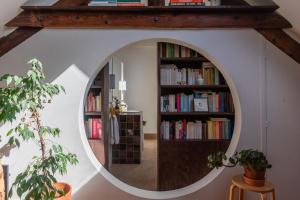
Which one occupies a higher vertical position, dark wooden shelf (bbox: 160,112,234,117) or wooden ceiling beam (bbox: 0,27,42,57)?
wooden ceiling beam (bbox: 0,27,42,57)

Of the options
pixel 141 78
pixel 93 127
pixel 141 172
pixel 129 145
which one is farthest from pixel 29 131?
pixel 141 78

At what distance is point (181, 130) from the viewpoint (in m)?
3.52

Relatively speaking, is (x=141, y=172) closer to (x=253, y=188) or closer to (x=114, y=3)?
(x=253, y=188)

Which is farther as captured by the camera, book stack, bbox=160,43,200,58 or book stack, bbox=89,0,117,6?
book stack, bbox=160,43,200,58

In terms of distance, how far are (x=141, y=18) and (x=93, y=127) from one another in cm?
190

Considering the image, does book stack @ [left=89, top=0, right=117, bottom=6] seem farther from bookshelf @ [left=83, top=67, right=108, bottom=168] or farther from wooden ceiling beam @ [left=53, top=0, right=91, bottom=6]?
bookshelf @ [left=83, top=67, right=108, bottom=168]

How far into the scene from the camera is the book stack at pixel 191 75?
3.41 meters

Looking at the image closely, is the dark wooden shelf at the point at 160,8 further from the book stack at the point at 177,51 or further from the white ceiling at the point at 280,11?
the book stack at the point at 177,51

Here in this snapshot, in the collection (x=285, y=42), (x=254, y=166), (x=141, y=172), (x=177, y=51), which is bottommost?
(x=141, y=172)

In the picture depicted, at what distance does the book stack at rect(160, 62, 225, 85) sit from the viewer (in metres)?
3.41

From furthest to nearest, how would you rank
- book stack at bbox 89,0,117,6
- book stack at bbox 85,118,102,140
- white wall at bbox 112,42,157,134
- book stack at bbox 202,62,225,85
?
white wall at bbox 112,42,157,134, book stack at bbox 85,118,102,140, book stack at bbox 202,62,225,85, book stack at bbox 89,0,117,6

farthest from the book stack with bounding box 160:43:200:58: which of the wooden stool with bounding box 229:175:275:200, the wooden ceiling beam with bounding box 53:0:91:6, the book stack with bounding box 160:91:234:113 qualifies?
the wooden stool with bounding box 229:175:275:200

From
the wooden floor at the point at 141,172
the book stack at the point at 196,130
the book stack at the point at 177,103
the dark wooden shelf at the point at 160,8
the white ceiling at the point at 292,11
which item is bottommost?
the wooden floor at the point at 141,172

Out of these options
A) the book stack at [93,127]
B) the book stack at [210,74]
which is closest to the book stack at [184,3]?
the book stack at [210,74]
